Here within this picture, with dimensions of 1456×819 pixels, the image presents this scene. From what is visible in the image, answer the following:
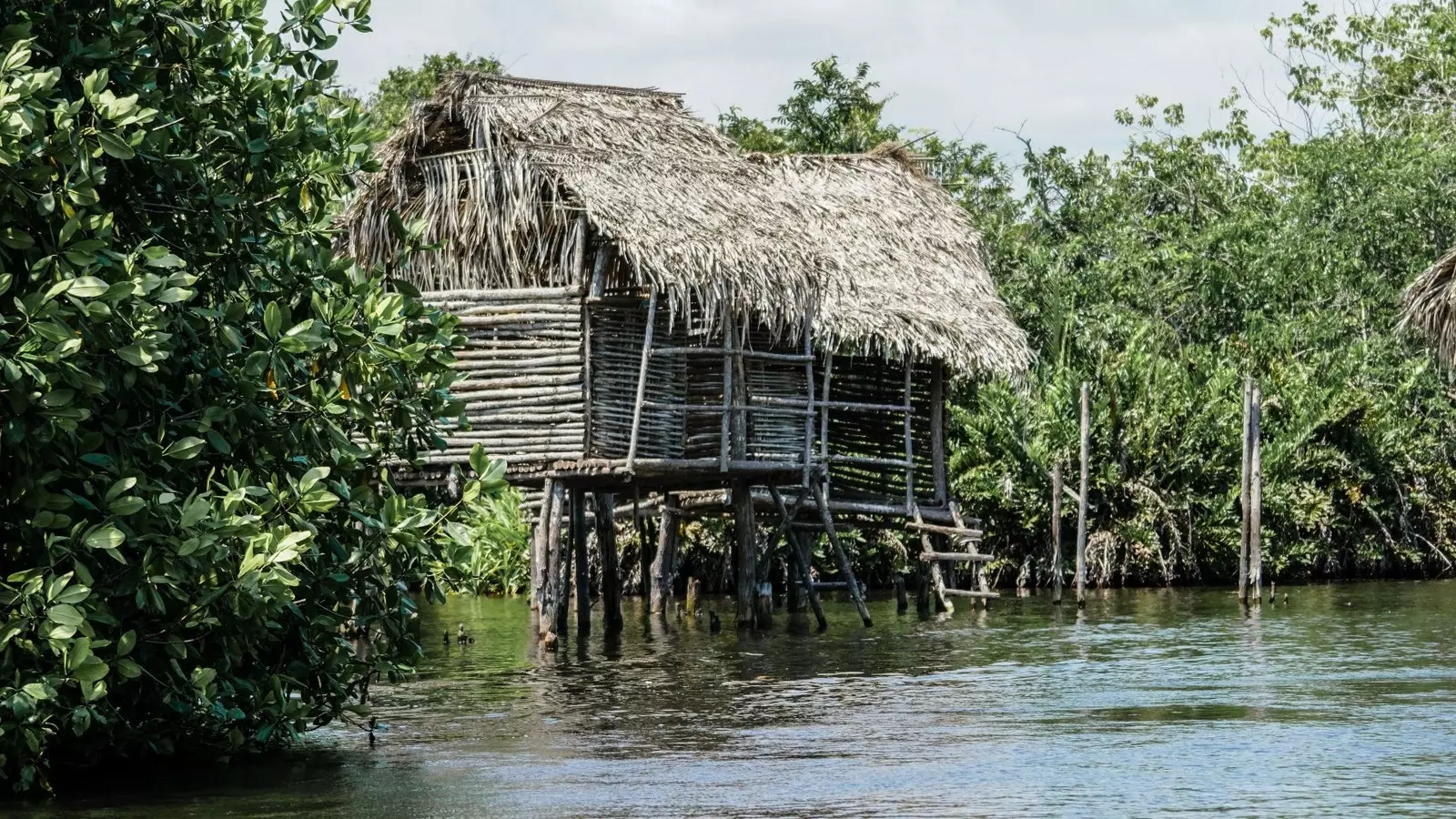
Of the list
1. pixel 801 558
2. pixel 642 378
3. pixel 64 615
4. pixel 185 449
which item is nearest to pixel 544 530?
pixel 642 378

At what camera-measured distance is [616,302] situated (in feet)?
53.4

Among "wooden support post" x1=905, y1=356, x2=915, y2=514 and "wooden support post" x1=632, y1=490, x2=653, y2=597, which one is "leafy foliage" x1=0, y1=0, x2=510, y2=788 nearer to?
"wooden support post" x1=905, y1=356, x2=915, y2=514

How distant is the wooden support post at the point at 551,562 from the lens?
16578 mm

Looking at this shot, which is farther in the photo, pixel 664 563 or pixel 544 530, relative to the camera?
pixel 664 563

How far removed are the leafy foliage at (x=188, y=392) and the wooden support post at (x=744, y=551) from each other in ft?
28.2

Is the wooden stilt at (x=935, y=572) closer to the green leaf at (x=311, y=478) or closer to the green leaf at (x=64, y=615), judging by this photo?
the green leaf at (x=311, y=478)

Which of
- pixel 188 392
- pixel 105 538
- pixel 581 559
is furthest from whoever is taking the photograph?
pixel 581 559

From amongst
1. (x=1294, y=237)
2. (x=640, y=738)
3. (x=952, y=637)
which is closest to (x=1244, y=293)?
(x=1294, y=237)

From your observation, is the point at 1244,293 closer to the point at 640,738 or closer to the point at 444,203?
the point at 444,203

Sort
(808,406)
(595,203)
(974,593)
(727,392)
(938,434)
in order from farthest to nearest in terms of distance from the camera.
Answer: (938,434), (974,593), (808,406), (727,392), (595,203)

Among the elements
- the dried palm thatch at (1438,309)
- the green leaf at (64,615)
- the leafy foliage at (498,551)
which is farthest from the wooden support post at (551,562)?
the dried palm thatch at (1438,309)

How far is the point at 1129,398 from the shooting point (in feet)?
80.1

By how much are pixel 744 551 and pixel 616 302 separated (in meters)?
3.51

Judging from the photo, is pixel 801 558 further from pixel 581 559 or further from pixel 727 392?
pixel 727 392
